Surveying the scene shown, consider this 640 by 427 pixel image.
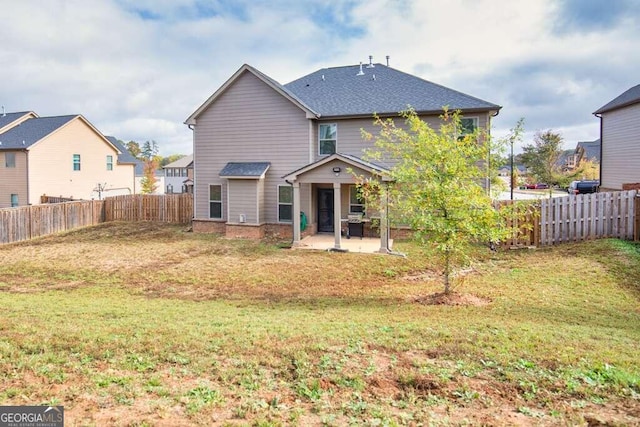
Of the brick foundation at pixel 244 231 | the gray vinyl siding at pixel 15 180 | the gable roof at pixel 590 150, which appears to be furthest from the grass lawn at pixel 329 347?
the gable roof at pixel 590 150

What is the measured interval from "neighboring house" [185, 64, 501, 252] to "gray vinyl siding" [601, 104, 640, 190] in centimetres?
974

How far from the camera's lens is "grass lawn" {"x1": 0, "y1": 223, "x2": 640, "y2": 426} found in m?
3.86

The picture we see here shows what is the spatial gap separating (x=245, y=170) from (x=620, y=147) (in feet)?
64.8

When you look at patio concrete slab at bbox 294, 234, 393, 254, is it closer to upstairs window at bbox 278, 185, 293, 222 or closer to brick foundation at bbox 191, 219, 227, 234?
upstairs window at bbox 278, 185, 293, 222

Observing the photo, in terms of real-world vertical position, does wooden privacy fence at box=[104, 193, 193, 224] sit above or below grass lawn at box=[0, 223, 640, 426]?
above

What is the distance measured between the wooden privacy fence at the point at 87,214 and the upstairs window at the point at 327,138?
→ 379 inches

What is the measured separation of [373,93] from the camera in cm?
1917

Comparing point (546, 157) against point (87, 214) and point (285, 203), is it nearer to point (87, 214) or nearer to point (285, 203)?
point (285, 203)

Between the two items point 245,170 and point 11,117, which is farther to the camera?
point 11,117

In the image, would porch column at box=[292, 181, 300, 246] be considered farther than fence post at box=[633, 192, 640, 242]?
Yes

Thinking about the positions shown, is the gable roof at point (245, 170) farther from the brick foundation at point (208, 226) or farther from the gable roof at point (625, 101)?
the gable roof at point (625, 101)

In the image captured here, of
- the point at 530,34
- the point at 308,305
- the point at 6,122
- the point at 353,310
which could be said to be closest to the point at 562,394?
the point at 353,310

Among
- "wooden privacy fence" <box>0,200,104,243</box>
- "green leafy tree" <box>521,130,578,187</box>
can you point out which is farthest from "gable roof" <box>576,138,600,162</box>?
"wooden privacy fence" <box>0,200,104,243</box>

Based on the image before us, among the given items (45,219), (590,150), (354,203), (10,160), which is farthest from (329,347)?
(590,150)
